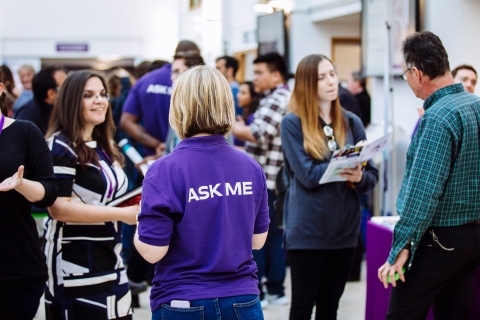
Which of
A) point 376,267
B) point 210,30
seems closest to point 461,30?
point 376,267

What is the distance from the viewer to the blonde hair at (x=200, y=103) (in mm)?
2012

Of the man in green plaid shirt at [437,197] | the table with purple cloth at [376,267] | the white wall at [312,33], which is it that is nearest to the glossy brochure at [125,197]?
the man in green plaid shirt at [437,197]

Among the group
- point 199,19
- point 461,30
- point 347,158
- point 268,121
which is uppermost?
point 199,19

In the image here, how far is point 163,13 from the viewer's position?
1869cm

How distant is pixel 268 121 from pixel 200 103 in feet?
8.57

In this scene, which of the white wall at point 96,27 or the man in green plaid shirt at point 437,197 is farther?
the white wall at point 96,27

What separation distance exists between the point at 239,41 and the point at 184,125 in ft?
37.0

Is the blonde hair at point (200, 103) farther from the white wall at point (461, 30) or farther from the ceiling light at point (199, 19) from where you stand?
the ceiling light at point (199, 19)

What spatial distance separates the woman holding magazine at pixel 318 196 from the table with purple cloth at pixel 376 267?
192 millimetres

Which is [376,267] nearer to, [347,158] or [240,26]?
[347,158]

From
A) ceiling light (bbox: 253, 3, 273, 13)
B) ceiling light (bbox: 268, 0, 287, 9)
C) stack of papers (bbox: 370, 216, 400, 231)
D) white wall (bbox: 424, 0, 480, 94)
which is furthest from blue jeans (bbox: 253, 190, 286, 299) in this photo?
ceiling light (bbox: 253, 3, 273, 13)

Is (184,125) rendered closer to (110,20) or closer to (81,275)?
(81,275)

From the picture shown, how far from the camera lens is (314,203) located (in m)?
3.35

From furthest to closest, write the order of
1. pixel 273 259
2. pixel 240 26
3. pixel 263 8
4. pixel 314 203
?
pixel 240 26
pixel 263 8
pixel 273 259
pixel 314 203
